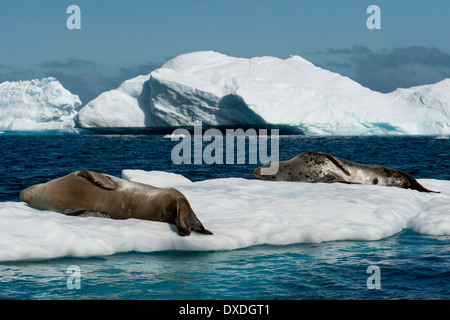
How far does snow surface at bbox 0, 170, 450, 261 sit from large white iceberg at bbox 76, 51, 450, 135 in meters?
31.7

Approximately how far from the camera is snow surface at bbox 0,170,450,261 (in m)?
5.44

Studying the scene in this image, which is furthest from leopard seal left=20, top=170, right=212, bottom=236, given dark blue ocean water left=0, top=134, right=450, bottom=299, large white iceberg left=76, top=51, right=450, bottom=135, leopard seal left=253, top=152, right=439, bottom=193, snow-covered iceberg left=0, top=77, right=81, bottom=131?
snow-covered iceberg left=0, top=77, right=81, bottom=131

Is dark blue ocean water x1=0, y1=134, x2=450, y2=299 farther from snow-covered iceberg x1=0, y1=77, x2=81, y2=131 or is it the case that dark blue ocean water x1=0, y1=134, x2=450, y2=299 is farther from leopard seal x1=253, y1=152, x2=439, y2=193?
snow-covered iceberg x1=0, y1=77, x2=81, y2=131

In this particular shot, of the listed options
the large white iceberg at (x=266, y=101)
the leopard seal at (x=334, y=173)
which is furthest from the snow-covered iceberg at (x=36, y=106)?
the leopard seal at (x=334, y=173)

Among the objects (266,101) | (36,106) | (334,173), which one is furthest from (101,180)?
(36,106)

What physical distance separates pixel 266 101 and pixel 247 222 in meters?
35.0

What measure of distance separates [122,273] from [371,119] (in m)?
39.3

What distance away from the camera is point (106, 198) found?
6688 mm

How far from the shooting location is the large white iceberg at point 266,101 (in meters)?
41.0

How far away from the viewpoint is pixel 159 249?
5598 mm

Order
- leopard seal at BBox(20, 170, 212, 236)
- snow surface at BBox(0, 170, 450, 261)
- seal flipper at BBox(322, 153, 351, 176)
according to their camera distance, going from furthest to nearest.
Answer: seal flipper at BBox(322, 153, 351, 176) → leopard seal at BBox(20, 170, 212, 236) → snow surface at BBox(0, 170, 450, 261)

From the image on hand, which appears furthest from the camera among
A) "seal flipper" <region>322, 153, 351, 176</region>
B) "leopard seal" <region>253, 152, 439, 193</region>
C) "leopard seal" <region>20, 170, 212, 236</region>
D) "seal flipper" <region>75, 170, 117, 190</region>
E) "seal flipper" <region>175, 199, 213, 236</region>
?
"seal flipper" <region>322, 153, 351, 176</region>

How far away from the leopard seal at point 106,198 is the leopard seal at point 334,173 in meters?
4.23
